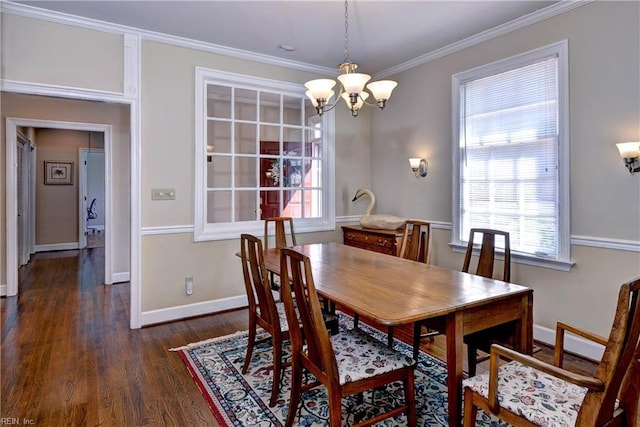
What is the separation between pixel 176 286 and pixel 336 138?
2.53m

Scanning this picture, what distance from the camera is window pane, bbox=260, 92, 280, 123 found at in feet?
13.7

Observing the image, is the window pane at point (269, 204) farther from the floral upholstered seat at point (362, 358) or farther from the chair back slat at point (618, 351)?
the chair back slat at point (618, 351)

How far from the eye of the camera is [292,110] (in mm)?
4410

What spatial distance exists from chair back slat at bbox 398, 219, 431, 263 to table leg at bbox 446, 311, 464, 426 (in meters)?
1.17

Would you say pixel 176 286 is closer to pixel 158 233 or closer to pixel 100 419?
pixel 158 233

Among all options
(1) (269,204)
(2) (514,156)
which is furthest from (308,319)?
(1) (269,204)

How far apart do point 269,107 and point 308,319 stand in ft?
10.1

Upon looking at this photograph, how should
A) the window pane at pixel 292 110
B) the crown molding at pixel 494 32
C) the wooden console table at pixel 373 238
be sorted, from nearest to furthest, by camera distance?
the crown molding at pixel 494 32, the wooden console table at pixel 373 238, the window pane at pixel 292 110

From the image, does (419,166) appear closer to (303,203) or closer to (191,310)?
(303,203)

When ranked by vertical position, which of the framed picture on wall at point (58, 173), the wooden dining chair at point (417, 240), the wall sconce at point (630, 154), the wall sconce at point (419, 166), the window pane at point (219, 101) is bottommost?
the wooden dining chair at point (417, 240)

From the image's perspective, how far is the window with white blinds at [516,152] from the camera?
9.72ft

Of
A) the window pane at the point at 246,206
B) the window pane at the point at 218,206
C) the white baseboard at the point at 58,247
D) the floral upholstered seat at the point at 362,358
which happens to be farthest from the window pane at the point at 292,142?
the white baseboard at the point at 58,247

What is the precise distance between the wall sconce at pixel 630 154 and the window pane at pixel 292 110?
10.1ft

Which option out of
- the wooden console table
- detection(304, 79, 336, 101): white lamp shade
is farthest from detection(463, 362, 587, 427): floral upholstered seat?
the wooden console table
